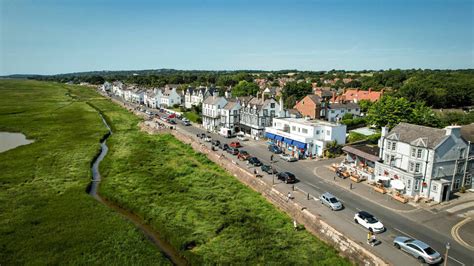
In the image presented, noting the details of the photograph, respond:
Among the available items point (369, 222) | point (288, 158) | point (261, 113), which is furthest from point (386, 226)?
point (261, 113)

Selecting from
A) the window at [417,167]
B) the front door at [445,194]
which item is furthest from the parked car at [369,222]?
the front door at [445,194]

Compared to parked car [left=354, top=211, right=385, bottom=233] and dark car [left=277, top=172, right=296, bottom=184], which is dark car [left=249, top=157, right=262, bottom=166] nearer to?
dark car [left=277, top=172, right=296, bottom=184]

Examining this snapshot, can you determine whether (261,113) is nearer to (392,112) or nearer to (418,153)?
(392,112)

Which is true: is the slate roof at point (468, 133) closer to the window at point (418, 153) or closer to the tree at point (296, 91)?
the window at point (418, 153)

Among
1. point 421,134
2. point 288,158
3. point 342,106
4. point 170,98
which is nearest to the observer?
point 421,134

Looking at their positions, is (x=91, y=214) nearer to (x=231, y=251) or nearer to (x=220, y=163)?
(x=231, y=251)

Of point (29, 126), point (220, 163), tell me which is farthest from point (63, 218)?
point (29, 126)

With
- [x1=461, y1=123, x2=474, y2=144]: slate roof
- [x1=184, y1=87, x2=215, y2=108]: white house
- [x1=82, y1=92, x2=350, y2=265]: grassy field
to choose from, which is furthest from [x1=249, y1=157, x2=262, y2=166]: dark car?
[x1=184, y1=87, x2=215, y2=108]: white house
